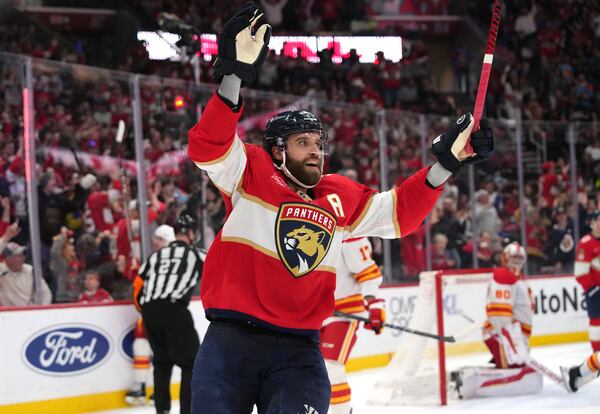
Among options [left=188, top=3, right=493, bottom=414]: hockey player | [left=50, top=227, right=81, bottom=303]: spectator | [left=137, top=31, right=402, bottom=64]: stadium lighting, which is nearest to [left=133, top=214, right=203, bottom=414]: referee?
[left=50, top=227, right=81, bottom=303]: spectator

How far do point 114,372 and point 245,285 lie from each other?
450 cm

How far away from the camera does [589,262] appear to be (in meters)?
7.41

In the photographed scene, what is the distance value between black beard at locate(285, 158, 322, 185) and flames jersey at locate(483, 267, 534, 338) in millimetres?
4679

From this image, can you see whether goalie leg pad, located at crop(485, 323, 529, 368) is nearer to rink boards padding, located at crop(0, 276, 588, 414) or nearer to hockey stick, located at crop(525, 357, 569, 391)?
hockey stick, located at crop(525, 357, 569, 391)

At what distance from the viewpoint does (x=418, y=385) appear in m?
7.05

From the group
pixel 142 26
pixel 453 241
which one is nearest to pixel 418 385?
pixel 453 241

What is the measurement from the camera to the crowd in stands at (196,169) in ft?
23.4

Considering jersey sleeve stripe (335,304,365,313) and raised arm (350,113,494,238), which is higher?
raised arm (350,113,494,238)

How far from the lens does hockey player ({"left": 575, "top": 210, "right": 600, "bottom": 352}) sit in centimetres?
740

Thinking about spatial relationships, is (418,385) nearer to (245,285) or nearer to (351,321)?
(351,321)

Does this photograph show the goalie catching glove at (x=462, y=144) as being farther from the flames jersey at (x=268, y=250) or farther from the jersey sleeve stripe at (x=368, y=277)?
the jersey sleeve stripe at (x=368, y=277)

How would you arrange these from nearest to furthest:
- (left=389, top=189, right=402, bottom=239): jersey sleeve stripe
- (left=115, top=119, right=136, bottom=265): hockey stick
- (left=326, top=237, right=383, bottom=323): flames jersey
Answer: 1. (left=389, top=189, right=402, bottom=239): jersey sleeve stripe
2. (left=326, top=237, right=383, bottom=323): flames jersey
3. (left=115, top=119, right=136, bottom=265): hockey stick

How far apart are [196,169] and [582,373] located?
3402 mm

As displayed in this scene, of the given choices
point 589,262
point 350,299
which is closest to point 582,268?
point 589,262
